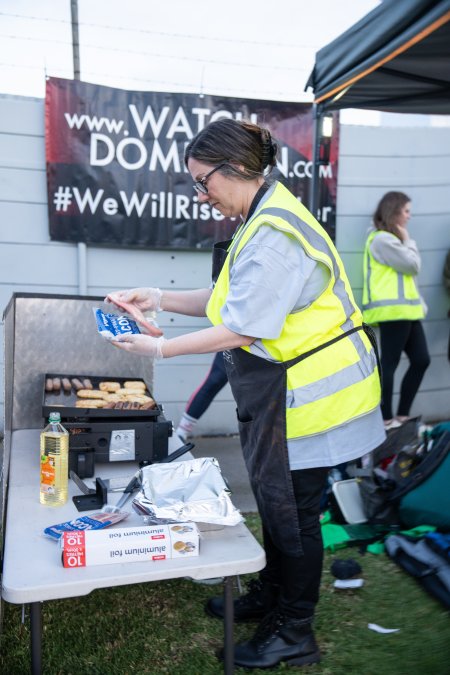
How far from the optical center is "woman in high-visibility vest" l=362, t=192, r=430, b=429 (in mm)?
4914

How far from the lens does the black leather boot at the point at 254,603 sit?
104 inches

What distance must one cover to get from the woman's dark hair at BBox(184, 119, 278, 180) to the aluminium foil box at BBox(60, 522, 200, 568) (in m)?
1.15

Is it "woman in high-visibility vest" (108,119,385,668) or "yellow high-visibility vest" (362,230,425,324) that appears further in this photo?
"yellow high-visibility vest" (362,230,425,324)

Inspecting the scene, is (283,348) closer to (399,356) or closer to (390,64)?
(390,64)

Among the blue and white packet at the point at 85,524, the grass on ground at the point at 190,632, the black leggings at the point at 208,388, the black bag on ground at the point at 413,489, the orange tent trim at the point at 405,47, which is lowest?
the grass on ground at the point at 190,632

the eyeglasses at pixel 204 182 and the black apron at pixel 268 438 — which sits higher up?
the eyeglasses at pixel 204 182

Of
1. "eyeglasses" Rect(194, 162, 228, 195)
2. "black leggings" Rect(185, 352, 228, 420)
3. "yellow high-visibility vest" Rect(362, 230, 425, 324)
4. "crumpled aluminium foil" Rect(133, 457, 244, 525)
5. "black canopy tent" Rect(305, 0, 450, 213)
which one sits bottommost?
"black leggings" Rect(185, 352, 228, 420)

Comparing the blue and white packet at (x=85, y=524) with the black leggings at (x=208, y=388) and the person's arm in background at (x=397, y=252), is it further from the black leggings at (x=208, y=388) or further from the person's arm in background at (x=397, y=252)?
the person's arm in background at (x=397, y=252)

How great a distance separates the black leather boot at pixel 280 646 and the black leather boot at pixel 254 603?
21 cm

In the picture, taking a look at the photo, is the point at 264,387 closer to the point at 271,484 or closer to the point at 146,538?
the point at 271,484

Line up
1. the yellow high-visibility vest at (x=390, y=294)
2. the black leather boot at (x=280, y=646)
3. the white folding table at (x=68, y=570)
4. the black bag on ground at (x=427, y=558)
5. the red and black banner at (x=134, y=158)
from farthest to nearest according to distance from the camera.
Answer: the yellow high-visibility vest at (x=390, y=294) < the red and black banner at (x=134, y=158) < the black bag on ground at (x=427, y=558) < the black leather boot at (x=280, y=646) < the white folding table at (x=68, y=570)

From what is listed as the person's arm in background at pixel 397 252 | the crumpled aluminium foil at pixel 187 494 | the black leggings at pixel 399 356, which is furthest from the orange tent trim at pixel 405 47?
the black leggings at pixel 399 356

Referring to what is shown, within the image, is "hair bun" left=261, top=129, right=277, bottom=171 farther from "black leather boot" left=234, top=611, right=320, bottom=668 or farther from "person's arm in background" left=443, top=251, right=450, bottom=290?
"person's arm in background" left=443, top=251, right=450, bottom=290

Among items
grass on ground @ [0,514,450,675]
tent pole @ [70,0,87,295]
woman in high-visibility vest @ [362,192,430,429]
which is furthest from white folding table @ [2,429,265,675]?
woman in high-visibility vest @ [362,192,430,429]
